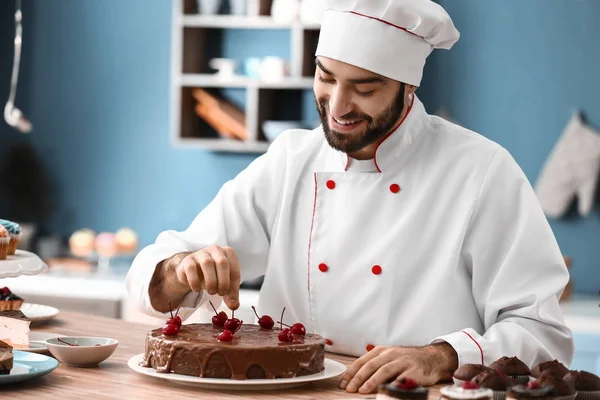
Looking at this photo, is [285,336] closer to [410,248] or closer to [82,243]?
→ [410,248]

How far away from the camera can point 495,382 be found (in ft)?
5.12

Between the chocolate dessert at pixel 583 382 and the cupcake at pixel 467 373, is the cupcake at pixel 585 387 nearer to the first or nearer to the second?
the chocolate dessert at pixel 583 382

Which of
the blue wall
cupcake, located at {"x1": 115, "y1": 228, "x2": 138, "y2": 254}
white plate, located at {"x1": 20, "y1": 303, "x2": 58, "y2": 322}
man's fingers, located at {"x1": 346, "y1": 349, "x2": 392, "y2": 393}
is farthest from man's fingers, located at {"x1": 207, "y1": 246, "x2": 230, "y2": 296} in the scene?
cupcake, located at {"x1": 115, "y1": 228, "x2": 138, "y2": 254}

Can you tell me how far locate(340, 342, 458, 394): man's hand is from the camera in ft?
5.72

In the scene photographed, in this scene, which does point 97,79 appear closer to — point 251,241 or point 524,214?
point 251,241

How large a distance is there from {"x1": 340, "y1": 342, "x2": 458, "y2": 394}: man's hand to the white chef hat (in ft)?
2.19

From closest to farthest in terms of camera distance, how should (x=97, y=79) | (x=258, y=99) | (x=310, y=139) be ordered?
(x=310, y=139) < (x=258, y=99) < (x=97, y=79)

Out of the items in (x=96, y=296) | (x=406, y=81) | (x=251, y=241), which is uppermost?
(x=406, y=81)

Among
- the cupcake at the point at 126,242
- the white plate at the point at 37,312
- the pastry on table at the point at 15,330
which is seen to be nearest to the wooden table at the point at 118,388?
the pastry on table at the point at 15,330

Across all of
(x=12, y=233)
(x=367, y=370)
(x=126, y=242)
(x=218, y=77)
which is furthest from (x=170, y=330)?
(x=126, y=242)

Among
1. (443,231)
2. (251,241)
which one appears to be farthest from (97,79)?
(443,231)

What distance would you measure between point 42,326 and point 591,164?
2.63 metres

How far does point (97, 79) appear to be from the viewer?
16.8 ft

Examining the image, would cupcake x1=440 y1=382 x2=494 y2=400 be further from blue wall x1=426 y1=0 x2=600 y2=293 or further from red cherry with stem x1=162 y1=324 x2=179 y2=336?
blue wall x1=426 y1=0 x2=600 y2=293
